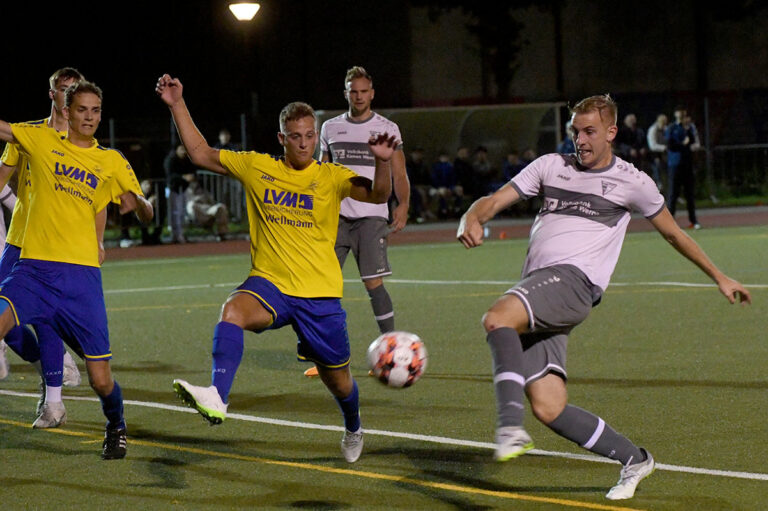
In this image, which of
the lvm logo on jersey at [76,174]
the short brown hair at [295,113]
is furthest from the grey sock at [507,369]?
the lvm logo on jersey at [76,174]

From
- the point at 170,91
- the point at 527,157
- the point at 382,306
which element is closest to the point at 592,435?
the point at 170,91

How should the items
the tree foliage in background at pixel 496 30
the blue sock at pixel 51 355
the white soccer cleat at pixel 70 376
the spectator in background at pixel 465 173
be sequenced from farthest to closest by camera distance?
the tree foliage in background at pixel 496 30, the spectator in background at pixel 465 173, the white soccer cleat at pixel 70 376, the blue sock at pixel 51 355

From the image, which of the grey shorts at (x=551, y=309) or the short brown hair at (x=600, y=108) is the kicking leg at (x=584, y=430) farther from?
the short brown hair at (x=600, y=108)

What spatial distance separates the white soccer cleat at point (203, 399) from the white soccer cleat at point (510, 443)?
1463mm

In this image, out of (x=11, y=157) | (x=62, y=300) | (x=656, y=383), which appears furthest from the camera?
(x=656, y=383)

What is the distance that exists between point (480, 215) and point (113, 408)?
100 inches

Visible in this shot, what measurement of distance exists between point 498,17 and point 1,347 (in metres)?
28.5

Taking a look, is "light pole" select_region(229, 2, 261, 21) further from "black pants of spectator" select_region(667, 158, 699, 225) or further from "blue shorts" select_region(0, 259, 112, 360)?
"blue shorts" select_region(0, 259, 112, 360)

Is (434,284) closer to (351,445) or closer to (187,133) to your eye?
(351,445)

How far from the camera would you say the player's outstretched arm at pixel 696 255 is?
21.3ft

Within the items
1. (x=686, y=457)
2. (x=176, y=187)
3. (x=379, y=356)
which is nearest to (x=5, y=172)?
(x=379, y=356)

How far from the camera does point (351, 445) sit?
7402mm

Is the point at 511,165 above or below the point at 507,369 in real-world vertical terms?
above

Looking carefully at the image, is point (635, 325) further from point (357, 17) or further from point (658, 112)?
point (357, 17)
